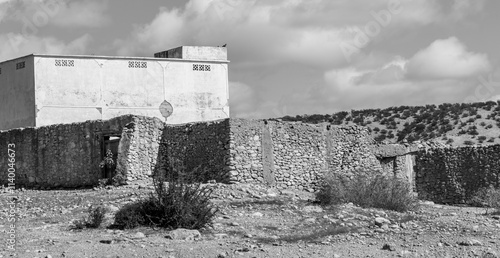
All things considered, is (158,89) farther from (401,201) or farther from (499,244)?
(499,244)

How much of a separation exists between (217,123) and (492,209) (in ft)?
27.1

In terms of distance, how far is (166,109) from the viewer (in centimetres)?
2859

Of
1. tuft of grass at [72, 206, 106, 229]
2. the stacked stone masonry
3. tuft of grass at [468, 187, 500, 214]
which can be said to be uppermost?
the stacked stone masonry

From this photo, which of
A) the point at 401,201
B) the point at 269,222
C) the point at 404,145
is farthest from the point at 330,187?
the point at 404,145

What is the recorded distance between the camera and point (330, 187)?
16766 millimetres

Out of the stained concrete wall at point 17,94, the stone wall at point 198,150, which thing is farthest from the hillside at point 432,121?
the stained concrete wall at point 17,94

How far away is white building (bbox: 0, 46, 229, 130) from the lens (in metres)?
Answer: 27.0

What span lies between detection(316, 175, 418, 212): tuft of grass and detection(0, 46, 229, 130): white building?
12745mm

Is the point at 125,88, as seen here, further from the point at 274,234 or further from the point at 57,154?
the point at 274,234

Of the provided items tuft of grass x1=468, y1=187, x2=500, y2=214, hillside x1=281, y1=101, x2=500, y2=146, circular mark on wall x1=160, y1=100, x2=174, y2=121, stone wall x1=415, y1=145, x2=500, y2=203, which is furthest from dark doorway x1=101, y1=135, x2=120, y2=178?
hillside x1=281, y1=101, x2=500, y2=146

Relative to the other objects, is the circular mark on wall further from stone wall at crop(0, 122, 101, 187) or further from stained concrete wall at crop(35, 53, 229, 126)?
stone wall at crop(0, 122, 101, 187)

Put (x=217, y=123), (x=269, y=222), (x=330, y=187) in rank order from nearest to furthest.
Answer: (x=269, y=222), (x=330, y=187), (x=217, y=123)

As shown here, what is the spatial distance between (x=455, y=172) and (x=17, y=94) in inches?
693

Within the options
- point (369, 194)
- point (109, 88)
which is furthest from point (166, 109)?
point (369, 194)
